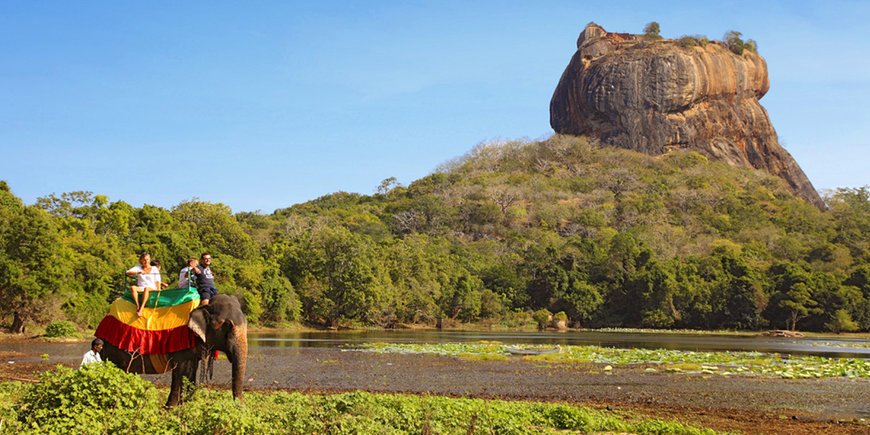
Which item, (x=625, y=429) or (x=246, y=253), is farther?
(x=246, y=253)

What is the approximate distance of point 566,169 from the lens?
14462 cm

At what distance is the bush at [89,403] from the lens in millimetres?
9852

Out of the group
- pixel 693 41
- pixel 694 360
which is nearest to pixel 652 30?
pixel 693 41

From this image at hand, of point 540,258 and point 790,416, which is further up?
point 540,258

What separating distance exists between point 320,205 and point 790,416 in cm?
12529

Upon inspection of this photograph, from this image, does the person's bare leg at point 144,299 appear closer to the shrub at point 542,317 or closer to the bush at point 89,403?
the bush at point 89,403

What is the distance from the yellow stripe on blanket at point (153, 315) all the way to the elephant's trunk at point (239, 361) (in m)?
0.89

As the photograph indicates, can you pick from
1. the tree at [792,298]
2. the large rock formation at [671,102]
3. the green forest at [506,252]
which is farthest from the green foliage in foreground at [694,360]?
the large rock formation at [671,102]

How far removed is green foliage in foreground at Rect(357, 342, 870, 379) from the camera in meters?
26.8

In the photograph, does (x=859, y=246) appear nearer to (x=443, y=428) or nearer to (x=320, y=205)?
(x=320, y=205)

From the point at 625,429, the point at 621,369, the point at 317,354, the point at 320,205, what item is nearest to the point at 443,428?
the point at 625,429

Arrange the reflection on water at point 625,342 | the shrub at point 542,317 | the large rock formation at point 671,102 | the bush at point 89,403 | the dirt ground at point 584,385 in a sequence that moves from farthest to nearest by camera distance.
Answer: the large rock formation at point 671,102
the shrub at point 542,317
the reflection on water at point 625,342
the dirt ground at point 584,385
the bush at point 89,403

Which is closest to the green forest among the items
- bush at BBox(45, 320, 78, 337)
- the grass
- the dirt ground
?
bush at BBox(45, 320, 78, 337)

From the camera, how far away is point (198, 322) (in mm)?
13742
